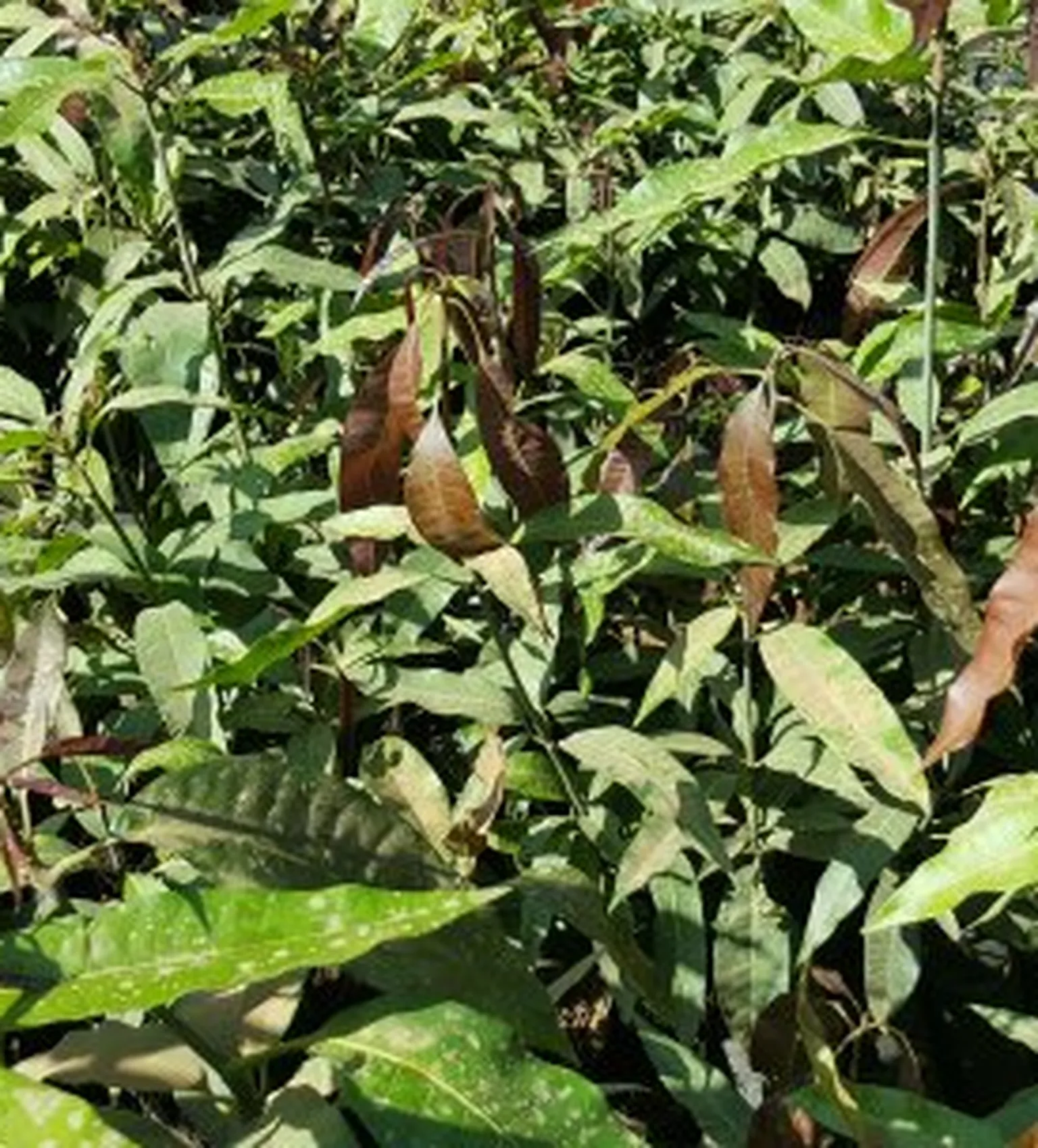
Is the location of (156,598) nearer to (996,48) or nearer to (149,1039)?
(149,1039)

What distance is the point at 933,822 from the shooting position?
1548mm

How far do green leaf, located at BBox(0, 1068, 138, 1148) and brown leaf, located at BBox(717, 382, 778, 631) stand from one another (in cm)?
61

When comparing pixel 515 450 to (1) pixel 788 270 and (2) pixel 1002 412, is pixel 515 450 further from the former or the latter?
(1) pixel 788 270

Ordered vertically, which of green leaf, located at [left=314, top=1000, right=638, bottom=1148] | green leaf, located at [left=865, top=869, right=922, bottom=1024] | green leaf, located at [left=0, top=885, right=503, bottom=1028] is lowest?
green leaf, located at [left=865, top=869, right=922, bottom=1024]

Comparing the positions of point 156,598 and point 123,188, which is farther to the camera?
point 123,188

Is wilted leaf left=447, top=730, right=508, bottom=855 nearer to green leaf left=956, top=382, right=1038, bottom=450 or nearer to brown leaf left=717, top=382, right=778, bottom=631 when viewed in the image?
brown leaf left=717, top=382, right=778, bottom=631

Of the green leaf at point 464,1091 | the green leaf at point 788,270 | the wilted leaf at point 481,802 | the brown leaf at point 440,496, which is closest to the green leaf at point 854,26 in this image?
the brown leaf at point 440,496

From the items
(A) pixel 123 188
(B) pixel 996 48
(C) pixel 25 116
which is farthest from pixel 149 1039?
(B) pixel 996 48

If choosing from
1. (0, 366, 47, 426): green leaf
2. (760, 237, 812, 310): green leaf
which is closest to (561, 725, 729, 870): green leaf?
(0, 366, 47, 426): green leaf

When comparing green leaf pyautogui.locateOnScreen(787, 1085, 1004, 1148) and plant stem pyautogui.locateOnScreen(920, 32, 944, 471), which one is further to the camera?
plant stem pyautogui.locateOnScreen(920, 32, 944, 471)

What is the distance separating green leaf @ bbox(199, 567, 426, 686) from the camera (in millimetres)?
1320

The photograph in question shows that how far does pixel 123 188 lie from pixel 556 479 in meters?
1.07

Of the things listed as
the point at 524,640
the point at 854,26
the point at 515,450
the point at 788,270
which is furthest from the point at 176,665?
the point at 788,270

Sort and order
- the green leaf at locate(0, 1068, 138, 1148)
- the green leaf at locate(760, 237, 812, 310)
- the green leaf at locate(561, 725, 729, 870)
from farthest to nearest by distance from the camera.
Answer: the green leaf at locate(760, 237, 812, 310)
the green leaf at locate(561, 725, 729, 870)
the green leaf at locate(0, 1068, 138, 1148)
